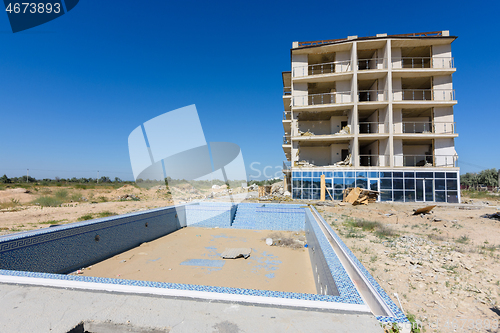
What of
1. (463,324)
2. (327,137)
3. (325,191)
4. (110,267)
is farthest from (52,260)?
(327,137)

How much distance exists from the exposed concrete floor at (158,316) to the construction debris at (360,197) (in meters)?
13.5

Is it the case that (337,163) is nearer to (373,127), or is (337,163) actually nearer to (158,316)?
(373,127)

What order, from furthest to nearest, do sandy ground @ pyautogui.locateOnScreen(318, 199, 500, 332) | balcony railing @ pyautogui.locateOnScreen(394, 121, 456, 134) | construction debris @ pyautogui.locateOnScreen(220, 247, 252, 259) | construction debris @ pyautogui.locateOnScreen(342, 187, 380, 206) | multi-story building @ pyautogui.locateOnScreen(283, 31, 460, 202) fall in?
balcony railing @ pyautogui.locateOnScreen(394, 121, 456, 134), multi-story building @ pyautogui.locateOnScreen(283, 31, 460, 202), construction debris @ pyautogui.locateOnScreen(342, 187, 380, 206), construction debris @ pyautogui.locateOnScreen(220, 247, 252, 259), sandy ground @ pyautogui.locateOnScreen(318, 199, 500, 332)

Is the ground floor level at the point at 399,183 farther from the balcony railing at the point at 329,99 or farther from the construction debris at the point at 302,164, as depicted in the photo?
the balcony railing at the point at 329,99

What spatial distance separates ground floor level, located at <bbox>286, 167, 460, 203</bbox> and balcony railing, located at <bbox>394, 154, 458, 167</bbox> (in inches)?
38.7

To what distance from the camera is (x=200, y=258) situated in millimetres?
5824

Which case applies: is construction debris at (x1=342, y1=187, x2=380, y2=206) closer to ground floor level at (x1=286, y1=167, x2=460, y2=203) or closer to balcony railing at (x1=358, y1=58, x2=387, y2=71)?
ground floor level at (x1=286, y1=167, x2=460, y2=203)

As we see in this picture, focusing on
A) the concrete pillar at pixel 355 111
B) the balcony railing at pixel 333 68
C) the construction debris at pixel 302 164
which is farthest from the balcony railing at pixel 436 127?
the construction debris at pixel 302 164

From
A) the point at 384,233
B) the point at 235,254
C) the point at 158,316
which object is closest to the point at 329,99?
the point at 384,233

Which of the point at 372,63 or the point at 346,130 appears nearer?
the point at 346,130

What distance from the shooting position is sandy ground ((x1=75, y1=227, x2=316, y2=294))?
174 inches

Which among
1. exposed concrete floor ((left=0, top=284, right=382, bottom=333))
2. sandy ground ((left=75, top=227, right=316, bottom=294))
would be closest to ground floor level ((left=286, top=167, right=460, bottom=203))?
sandy ground ((left=75, top=227, right=316, bottom=294))

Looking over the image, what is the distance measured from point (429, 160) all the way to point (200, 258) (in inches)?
806

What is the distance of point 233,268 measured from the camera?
515 centimetres
